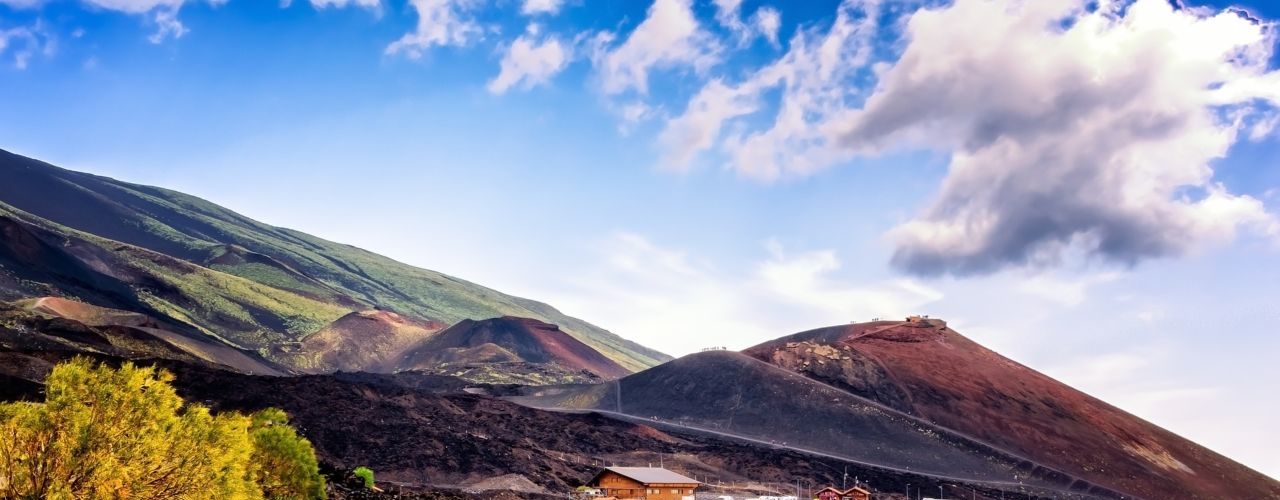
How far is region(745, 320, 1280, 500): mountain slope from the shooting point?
506ft

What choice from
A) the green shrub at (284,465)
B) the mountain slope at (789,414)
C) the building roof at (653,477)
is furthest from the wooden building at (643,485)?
the mountain slope at (789,414)

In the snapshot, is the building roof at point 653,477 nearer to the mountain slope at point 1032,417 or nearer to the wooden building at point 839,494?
the wooden building at point 839,494

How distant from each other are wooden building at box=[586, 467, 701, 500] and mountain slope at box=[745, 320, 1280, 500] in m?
91.1

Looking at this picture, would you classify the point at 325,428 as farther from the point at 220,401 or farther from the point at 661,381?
the point at 661,381

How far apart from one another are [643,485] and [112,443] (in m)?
64.6

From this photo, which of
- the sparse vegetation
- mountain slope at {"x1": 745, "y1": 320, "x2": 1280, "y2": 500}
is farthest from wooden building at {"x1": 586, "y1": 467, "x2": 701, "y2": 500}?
mountain slope at {"x1": 745, "y1": 320, "x2": 1280, "y2": 500}

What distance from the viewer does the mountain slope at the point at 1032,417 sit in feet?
506

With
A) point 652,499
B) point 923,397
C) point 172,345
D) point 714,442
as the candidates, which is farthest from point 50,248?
point 923,397

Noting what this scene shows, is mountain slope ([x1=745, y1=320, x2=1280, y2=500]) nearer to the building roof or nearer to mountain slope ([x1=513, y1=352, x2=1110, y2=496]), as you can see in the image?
mountain slope ([x1=513, y1=352, x2=1110, y2=496])

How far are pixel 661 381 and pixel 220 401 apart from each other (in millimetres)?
93423

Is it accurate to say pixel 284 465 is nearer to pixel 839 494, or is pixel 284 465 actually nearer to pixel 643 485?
pixel 643 485

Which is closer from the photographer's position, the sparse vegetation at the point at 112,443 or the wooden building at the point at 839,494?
the sparse vegetation at the point at 112,443

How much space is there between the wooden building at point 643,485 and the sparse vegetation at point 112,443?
59909 millimetres

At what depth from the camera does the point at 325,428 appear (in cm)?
10650
